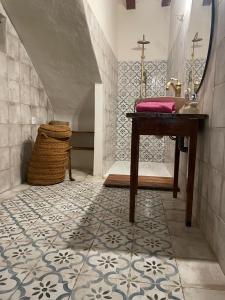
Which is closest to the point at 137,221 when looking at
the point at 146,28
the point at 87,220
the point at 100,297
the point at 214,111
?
the point at 87,220

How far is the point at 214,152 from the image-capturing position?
117 centimetres

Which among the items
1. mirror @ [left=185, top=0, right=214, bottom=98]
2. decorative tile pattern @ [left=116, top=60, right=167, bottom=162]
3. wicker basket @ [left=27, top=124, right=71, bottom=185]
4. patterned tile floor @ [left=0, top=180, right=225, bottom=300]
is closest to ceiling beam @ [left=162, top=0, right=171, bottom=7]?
decorative tile pattern @ [left=116, top=60, right=167, bottom=162]

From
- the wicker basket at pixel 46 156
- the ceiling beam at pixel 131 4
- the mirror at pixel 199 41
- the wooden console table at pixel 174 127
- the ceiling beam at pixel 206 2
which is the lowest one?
the wicker basket at pixel 46 156

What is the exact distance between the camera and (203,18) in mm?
1501

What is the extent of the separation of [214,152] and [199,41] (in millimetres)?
859

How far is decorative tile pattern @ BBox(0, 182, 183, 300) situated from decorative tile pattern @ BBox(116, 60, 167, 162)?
210 centimetres

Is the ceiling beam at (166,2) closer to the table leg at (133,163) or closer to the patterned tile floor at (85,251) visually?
the table leg at (133,163)

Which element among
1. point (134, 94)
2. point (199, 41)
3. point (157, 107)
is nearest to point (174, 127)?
point (157, 107)

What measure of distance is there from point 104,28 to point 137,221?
2372 mm

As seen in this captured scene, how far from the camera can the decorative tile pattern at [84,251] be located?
854 millimetres

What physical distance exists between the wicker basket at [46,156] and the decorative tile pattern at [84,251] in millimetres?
439

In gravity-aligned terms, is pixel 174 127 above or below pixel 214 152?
above

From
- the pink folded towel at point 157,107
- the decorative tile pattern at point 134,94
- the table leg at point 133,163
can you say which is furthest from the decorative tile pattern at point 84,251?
the decorative tile pattern at point 134,94

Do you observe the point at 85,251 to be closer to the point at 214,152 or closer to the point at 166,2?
the point at 214,152
